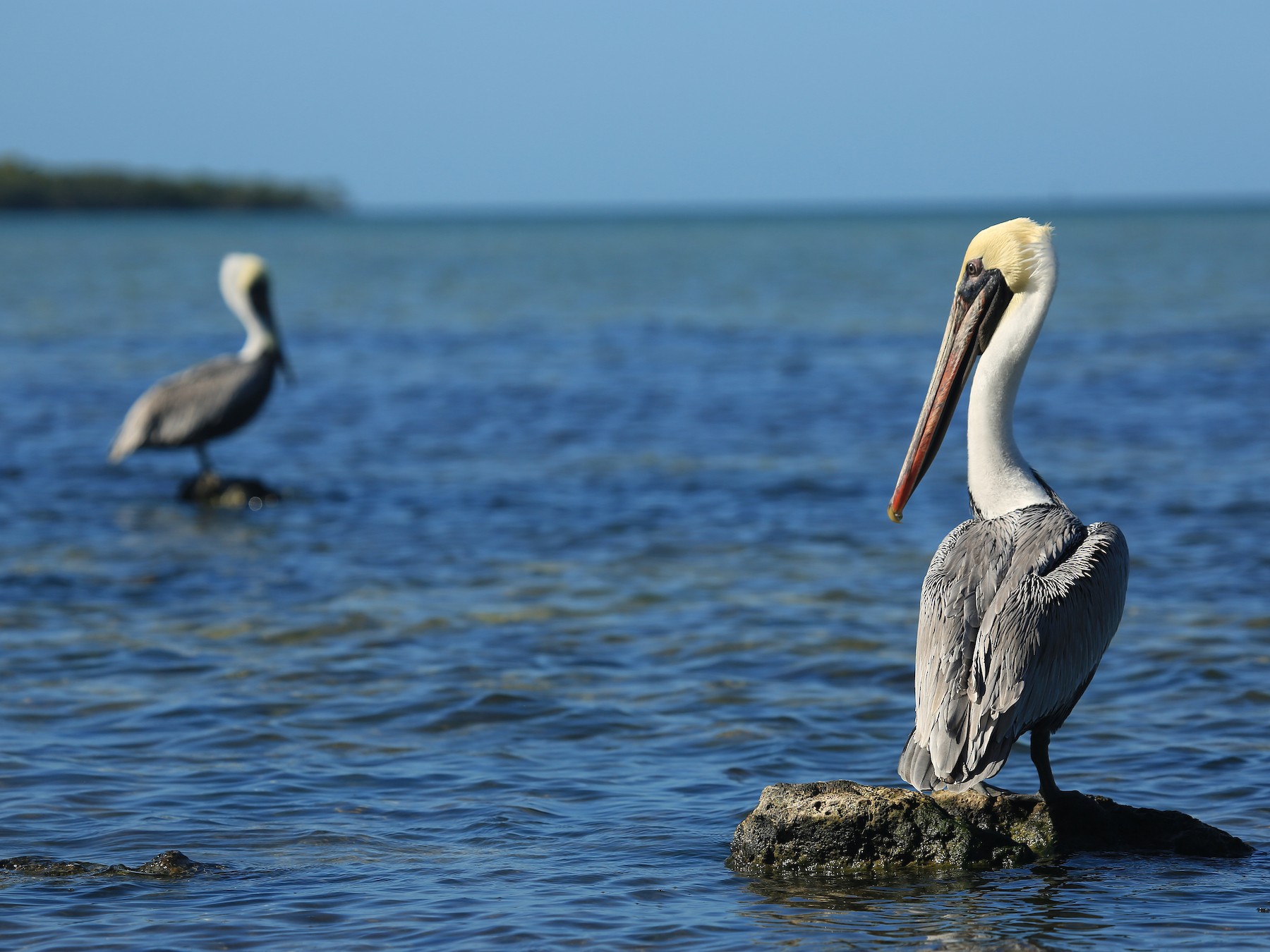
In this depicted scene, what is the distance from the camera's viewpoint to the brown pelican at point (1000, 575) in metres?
4.11

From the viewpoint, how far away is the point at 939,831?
13.5 ft

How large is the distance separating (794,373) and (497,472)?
20.5 ft

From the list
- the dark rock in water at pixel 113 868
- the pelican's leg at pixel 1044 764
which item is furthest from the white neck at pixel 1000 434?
the dark rock in water at pixel 113 868

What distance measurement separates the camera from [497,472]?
11430 mm

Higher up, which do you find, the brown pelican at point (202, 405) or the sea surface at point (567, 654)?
the brown pelican at point (202, 405)

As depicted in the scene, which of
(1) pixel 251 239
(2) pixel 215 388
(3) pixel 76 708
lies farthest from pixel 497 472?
(1) pixel 251 239

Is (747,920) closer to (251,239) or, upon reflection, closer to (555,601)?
(555,601)

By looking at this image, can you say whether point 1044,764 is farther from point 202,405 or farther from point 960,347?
point 202,405

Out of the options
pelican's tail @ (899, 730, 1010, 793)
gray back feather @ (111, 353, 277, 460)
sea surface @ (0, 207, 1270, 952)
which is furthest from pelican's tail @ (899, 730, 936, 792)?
gray back feather @ (111, 353, 277, 460)

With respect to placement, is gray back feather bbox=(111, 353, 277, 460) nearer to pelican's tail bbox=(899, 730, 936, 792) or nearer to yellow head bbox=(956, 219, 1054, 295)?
yellow head bbox=(956, 219, 1054, 295)

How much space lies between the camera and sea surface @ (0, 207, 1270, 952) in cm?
402

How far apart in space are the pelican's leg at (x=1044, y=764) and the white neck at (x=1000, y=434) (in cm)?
68

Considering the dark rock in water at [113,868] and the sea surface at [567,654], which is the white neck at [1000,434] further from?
the dark rock in water at [113,868]

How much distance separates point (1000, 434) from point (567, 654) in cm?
263
